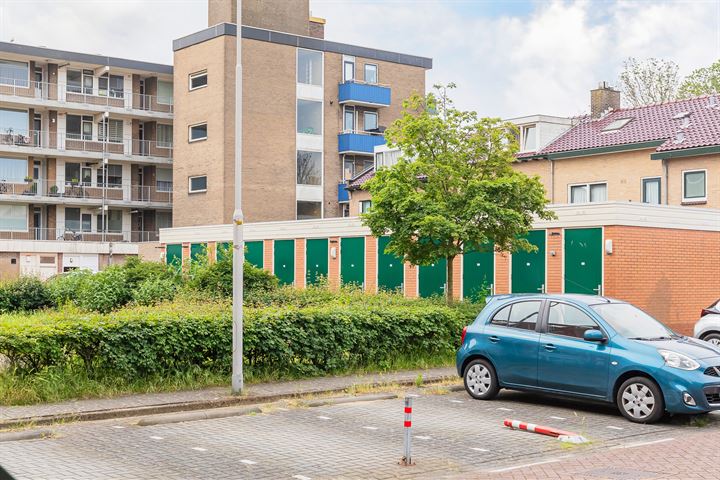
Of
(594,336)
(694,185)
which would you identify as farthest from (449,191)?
(694,185)

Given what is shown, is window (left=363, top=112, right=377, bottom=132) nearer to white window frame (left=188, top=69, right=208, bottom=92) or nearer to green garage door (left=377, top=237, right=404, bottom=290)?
white window frame (left=188, top=69, right=208, bottom=92)

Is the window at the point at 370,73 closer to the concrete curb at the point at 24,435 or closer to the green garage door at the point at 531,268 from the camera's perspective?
the green garage door at the point at 531,268

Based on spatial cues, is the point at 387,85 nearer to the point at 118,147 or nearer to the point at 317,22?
the point at 317,22

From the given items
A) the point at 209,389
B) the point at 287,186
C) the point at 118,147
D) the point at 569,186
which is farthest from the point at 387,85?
the point at 209,389

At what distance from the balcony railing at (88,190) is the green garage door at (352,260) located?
92.1ft

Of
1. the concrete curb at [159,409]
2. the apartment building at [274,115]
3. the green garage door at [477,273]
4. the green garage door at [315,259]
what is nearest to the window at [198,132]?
the apartment building at [274,115]

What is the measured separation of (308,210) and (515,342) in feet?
125

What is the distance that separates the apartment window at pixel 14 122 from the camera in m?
53.6

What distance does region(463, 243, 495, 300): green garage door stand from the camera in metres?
26.8

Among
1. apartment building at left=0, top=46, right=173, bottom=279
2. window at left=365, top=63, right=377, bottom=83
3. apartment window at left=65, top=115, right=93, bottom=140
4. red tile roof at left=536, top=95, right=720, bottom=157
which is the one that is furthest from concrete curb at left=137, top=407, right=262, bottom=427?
apartment window at left=65, top=115, right=93, bottom=140

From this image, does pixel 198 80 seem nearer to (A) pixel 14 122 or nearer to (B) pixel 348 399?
(A) pixel 14 122

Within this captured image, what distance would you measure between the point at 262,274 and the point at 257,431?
1336cm

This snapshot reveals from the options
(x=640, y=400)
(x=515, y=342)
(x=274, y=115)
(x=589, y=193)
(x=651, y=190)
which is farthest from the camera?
(x=274, y=115)

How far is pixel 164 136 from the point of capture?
191 feet
